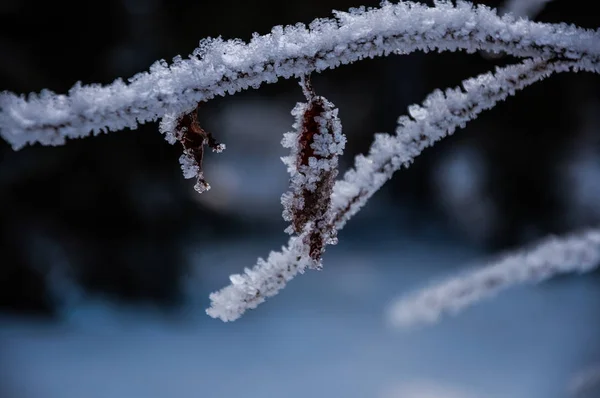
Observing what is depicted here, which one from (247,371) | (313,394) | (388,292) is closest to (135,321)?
(247,371)

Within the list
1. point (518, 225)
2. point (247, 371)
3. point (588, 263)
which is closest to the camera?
point (588, 263)

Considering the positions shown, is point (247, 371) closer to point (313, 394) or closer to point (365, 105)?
point (313, 394)

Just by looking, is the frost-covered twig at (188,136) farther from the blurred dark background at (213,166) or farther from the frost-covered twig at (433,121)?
the blurred dark background at (213,166)

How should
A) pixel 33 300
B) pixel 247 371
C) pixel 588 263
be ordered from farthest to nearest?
pixel 33 300 < pixel 247 371 < pixel 588 263

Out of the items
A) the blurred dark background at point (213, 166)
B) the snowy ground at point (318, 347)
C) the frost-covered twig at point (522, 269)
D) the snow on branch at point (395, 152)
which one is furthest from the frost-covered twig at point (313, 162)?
the blurred dark background at point (213, 166)

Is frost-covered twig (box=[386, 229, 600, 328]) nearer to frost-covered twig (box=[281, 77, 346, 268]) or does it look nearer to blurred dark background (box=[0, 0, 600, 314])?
frost-covered twig (box=[281, 77, 346, 268])

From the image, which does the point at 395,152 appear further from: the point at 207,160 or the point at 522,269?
the point at 207,160
